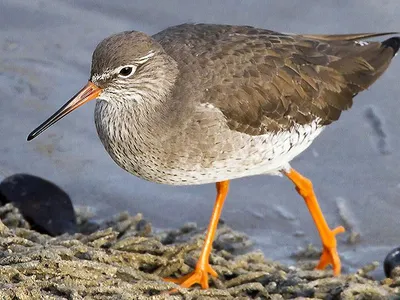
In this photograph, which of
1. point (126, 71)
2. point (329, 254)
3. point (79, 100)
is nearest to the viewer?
point (79, 100)

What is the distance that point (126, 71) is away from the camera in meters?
6.04

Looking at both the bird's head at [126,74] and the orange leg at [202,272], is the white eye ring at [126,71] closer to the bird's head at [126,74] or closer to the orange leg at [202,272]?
the bird's head at [126,74]

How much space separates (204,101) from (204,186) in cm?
249

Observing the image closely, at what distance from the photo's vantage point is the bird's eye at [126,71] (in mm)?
6012

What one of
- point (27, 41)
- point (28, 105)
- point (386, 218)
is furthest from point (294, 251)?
point (27, 41)

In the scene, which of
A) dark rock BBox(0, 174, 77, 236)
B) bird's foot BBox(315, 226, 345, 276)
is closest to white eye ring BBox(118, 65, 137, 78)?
dark rock BBox(0, 174, 77, 236)

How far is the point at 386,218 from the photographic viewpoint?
810 centimetres

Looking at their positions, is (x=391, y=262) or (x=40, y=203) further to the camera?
(x=40, y=203)

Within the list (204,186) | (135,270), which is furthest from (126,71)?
(204,186)

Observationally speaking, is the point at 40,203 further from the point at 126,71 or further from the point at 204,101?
the point at 204,101

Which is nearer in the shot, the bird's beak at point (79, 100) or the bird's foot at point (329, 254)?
the bird's beak at point (79, 100)

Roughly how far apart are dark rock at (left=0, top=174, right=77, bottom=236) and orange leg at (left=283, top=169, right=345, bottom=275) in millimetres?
1860

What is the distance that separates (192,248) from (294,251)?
4.44ft

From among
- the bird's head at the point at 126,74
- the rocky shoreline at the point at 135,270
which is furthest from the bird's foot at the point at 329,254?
the bird's head at the point at 126,74
